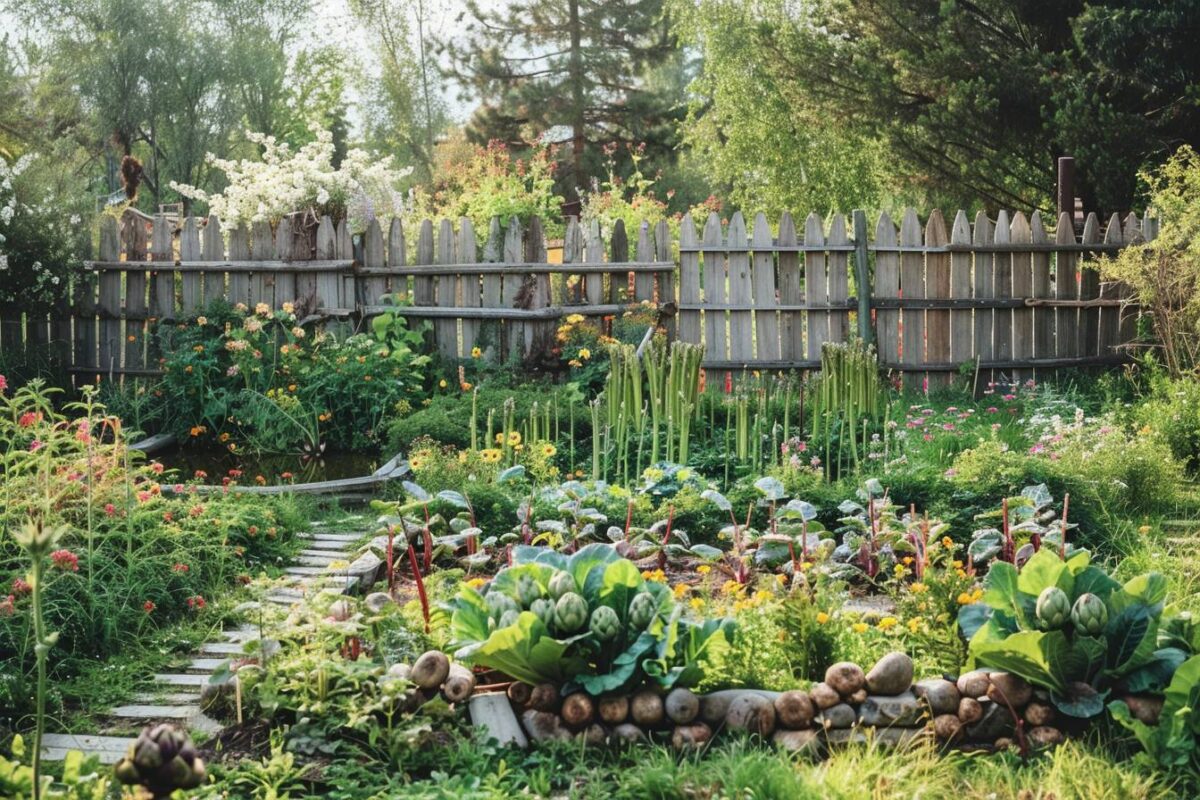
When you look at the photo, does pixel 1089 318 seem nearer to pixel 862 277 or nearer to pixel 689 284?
pixel 862 277

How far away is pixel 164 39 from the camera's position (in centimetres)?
2384

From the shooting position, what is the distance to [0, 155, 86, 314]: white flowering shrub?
31.5 feet

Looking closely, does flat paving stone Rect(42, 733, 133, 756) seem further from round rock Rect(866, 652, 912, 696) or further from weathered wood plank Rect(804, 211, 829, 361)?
weathered wood plank Rect(804, 211, 829, 361)

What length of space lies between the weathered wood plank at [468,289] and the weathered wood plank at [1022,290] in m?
4.24

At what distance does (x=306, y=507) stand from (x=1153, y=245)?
6105 mm

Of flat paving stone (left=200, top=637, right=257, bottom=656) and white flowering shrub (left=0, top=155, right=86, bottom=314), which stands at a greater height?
white flowering shrub (left=0, top=155, right=86, bottom=314)

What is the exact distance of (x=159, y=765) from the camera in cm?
224

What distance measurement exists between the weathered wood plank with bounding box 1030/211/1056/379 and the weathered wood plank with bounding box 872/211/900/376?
114 cm

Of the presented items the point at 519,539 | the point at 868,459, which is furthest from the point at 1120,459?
the point at 519,539

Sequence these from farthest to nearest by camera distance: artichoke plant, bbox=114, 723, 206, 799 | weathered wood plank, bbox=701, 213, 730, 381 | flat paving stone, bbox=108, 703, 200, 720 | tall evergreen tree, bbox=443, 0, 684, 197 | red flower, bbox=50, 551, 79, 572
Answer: tall evergreen tree, bbox=443, 0, 684, 197, weathered wood plank, bbox=701, 213, 730, 381, red flower, bbox=50, 551, 79, 572, flat paving stone, bbox=108, 703, 200, 720, artichoke plant, bbox=114, 723, 206, 799

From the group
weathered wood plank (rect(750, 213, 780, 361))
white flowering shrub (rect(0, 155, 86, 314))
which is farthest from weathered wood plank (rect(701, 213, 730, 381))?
white flowering shrub (rect(0, 155, 86, 314))

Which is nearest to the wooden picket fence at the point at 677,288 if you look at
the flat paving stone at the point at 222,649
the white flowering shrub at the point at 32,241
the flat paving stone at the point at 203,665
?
the white flowering shrub at the point at 32,241

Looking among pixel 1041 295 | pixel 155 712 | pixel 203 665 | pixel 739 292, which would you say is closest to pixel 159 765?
pixel 155 712

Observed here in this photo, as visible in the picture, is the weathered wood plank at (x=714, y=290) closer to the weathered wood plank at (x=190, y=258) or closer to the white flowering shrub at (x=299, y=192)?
the white flowering shrub at (x=299, y=192)
